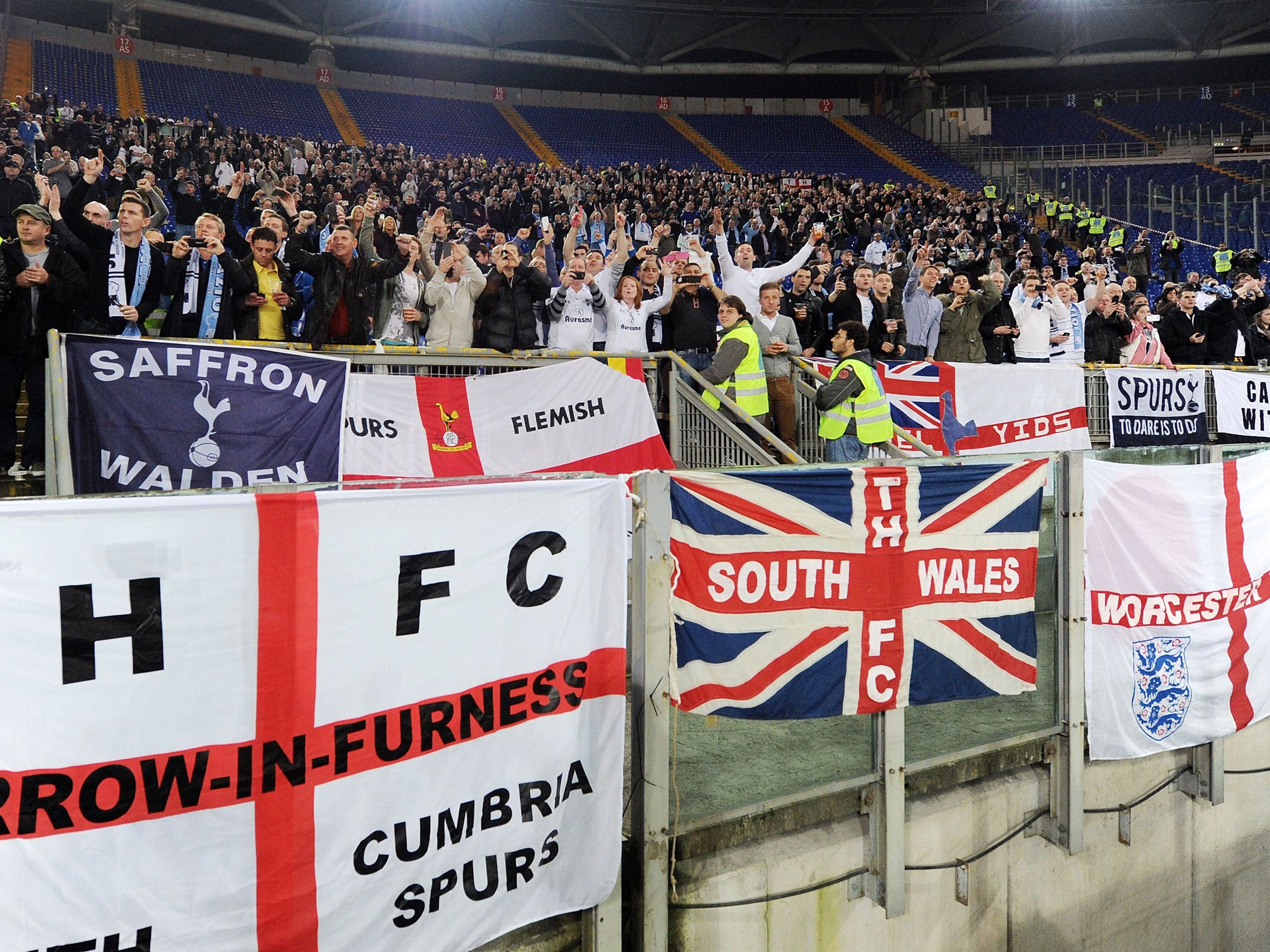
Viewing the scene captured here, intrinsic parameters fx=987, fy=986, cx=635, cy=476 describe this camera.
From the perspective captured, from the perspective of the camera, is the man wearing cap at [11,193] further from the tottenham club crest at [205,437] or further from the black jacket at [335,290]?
the tottenham club crest at [205,437]

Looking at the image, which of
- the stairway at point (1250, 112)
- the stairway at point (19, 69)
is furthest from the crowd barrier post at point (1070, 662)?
the stairway at point (1250, 112)

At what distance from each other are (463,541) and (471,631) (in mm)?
278

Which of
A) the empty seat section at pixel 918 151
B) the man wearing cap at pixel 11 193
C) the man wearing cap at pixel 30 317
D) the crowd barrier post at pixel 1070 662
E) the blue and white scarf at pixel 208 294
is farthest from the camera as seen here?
the empty seat section at pixel 918 151

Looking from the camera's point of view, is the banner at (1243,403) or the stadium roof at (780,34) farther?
the stadium roof at (780,34)

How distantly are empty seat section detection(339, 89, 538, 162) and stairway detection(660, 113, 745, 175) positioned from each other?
6853 mm

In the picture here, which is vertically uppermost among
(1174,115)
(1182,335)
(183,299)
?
(1174,115)

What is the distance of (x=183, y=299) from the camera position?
6.58m

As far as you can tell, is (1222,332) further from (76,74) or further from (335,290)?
(76,74)

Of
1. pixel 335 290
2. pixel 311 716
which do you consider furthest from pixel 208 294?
pixel 311 716

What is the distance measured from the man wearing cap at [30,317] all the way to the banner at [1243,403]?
33.1 ft

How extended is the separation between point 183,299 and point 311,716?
4767mm

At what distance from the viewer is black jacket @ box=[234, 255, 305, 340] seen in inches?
271

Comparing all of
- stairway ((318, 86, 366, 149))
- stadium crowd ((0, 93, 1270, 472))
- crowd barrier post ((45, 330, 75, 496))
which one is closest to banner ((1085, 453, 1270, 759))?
stadium crowd ((0, 93, 1270, 472))

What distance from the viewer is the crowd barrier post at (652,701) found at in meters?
3.40
